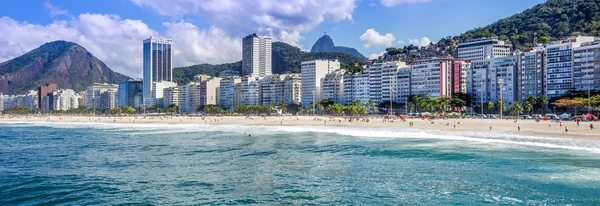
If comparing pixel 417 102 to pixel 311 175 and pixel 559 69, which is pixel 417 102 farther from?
pixel 311 175

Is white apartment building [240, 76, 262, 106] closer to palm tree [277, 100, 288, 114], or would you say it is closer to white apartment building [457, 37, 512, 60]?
palm tree [277, 100, 288, 114]

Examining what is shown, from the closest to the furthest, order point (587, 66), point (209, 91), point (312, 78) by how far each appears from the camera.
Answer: point (587, 66), point (312, 78), point (209, 91)

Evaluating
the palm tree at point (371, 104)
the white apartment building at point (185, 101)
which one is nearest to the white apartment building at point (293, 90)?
the palm tree at point (371, 104)

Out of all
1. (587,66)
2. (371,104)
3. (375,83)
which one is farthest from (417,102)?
(587,66)

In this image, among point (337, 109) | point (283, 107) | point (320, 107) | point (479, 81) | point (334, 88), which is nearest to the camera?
point (479, 81)

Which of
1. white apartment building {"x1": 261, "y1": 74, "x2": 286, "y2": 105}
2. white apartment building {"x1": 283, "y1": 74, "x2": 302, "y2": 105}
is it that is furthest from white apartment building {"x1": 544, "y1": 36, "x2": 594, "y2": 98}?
white apartment building {"x1": 261, "y1": 74, "x2": 286, "y2": 105}

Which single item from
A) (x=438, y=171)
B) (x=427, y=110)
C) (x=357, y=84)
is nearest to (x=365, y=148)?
(x=438, y=171)
